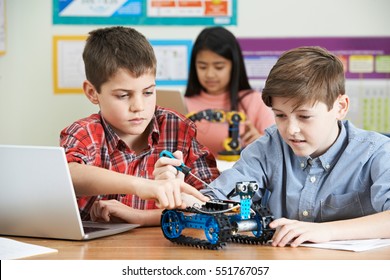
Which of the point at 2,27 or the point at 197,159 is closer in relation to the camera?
the point at 197,159

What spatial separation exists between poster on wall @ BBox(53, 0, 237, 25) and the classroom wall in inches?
1.4

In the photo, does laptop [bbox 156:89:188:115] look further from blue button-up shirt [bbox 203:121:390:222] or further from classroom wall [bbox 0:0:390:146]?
classroom wall [bbox 0:0:390:146]

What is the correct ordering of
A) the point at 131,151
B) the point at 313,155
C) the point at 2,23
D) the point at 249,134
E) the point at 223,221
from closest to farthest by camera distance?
the point at 223,221 → the point at 313,155 → the point at 131,151 → the point at 249,134 → the point at 2,23

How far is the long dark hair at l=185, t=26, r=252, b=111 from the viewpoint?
329 centimetres

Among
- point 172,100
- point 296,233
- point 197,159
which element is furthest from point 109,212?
point 172,100

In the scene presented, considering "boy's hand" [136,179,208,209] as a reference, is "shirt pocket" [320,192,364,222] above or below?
below

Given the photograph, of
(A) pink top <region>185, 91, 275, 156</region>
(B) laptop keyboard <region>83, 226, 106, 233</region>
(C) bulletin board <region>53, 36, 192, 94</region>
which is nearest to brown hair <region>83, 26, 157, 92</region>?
(B) laptop keyboard <region>83, 226, 106, 233</region>

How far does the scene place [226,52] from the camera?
10.9ft

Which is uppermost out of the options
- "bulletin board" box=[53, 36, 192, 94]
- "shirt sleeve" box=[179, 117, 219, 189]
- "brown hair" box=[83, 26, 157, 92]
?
"brown hair" box=[83, 26, 157, 92]

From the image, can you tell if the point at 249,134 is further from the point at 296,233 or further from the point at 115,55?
the point at 296,233

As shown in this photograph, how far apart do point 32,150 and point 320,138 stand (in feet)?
2.05

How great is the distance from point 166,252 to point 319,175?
1.72 ft

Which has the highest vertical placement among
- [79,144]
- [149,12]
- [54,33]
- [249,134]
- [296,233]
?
[149,12]
